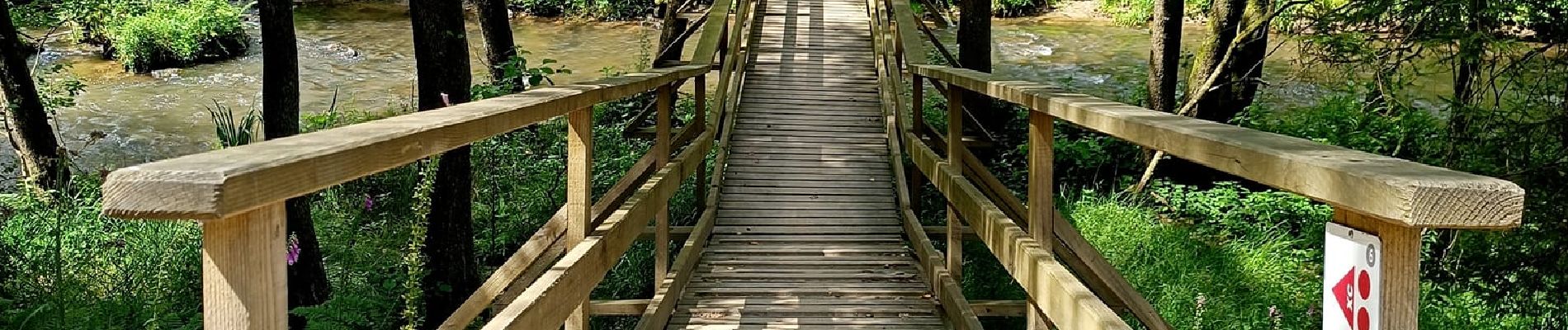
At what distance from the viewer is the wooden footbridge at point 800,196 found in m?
1.39

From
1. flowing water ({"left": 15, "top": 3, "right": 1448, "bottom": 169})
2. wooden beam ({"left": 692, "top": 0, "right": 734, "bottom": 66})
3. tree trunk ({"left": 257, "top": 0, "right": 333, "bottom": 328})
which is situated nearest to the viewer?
tree trunk ({"left": 257, "top": 0, "right": 333, "bottom": 328})

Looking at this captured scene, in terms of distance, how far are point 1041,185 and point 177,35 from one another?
49.5 feet

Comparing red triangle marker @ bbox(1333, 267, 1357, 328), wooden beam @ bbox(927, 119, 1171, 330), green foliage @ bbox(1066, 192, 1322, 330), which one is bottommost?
green foliage @ bbox(1066, 192, 1322, 330)

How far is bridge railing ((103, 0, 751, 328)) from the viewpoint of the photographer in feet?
4.14

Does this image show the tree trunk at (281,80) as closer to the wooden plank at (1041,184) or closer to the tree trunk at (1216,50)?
the wooden plank at (1041,184)

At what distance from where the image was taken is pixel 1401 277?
1448 mm

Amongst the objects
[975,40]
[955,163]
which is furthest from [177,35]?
[955,163]

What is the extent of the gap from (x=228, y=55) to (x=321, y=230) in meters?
9.61

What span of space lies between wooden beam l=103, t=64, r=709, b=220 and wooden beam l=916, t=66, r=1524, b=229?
1277 millimetres

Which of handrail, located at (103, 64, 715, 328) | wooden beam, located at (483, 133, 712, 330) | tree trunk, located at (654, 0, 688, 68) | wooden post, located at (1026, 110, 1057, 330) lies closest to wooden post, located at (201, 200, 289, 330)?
handrail, located at (103, 64, 715, 328)

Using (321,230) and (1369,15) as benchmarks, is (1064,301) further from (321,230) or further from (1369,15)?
(321,230)

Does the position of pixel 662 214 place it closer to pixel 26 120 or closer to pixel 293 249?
pixel 293 249

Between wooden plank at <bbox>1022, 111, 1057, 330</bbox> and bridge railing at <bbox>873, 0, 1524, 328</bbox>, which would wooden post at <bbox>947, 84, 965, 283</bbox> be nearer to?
bridge railing at <bbox>873, 0, 1524, 328</bbox>

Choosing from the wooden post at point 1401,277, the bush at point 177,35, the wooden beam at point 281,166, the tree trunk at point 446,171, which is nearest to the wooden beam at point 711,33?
the tree trunk at point 446,171
